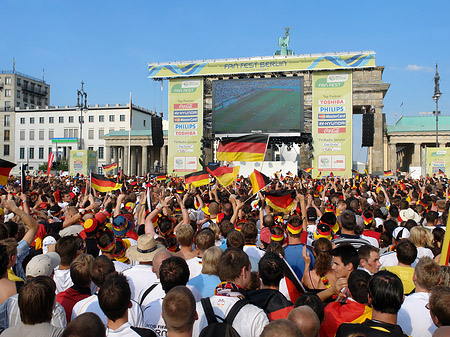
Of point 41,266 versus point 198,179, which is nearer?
point 41,266

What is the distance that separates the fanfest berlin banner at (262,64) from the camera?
38156mm

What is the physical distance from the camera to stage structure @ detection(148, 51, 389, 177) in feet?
124

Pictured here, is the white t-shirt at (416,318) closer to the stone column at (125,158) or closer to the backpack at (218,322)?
the backpack at (218,322)

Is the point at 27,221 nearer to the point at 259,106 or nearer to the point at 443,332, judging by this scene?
the point at 443,332

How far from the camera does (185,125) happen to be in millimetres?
42719

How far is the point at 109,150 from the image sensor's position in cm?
7000

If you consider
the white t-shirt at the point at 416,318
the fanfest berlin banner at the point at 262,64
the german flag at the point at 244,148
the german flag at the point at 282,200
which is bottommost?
the white t-shirt at the point at 416,318

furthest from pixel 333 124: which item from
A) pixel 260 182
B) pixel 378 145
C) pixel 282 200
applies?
pixel 282 200

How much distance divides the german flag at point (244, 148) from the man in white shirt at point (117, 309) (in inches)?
331

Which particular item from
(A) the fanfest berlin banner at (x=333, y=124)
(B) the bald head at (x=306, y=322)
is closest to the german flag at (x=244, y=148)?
(B) the bald head at (x=306, y=322)

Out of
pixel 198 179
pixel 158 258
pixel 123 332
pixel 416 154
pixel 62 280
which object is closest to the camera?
pixel 123 332

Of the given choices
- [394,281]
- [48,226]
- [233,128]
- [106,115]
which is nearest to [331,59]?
[233,128]

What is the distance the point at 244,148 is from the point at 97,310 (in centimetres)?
846

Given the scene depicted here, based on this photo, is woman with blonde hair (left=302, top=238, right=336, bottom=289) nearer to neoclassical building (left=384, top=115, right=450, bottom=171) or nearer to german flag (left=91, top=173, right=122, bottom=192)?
german flag (left=91, top=173, right=122, bottom=192)
